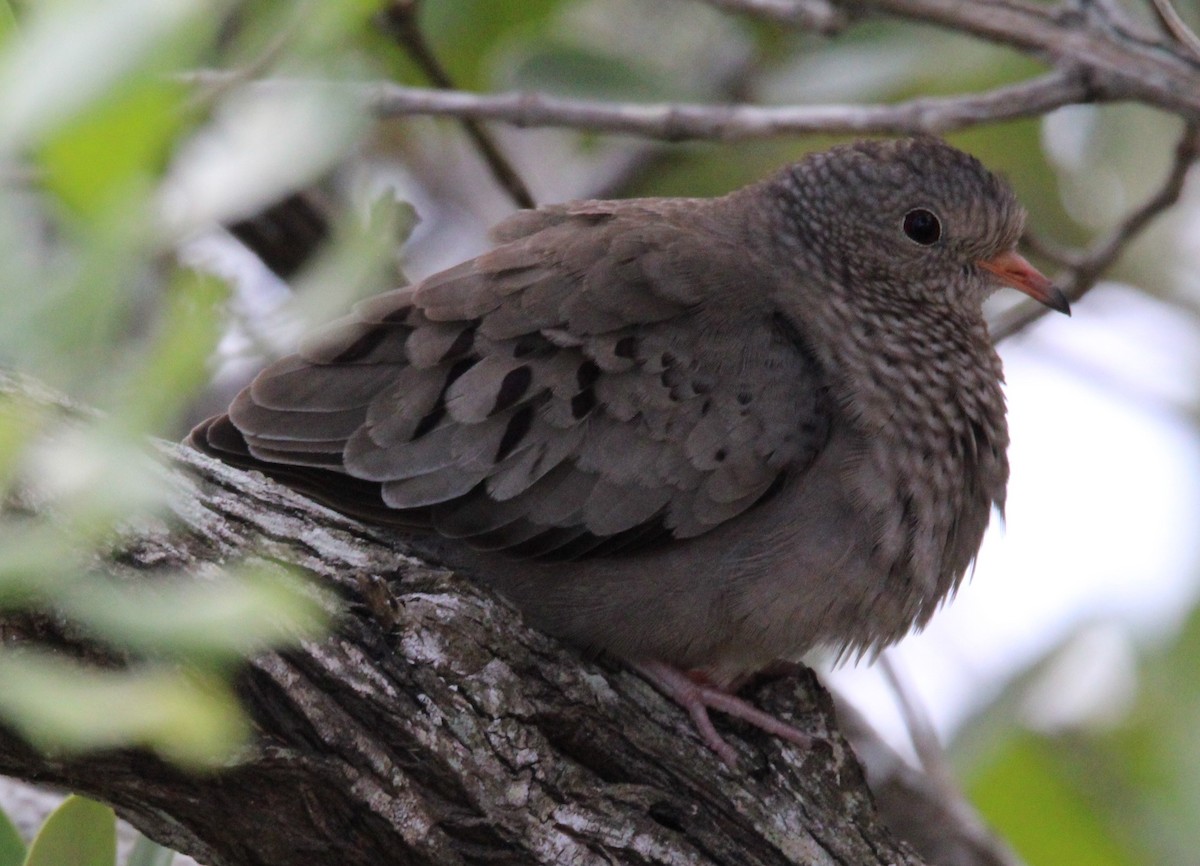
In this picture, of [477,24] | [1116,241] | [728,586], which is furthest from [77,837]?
[1116,241]

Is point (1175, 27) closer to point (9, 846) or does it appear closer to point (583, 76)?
point (583, 76)

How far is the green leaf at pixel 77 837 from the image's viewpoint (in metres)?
2.34

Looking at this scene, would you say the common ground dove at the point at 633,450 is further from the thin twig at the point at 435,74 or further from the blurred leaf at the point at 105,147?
the blurred leaf at the point at 105,147

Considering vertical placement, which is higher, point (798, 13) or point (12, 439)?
point (798, 13)

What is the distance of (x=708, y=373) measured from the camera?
3.16 meters

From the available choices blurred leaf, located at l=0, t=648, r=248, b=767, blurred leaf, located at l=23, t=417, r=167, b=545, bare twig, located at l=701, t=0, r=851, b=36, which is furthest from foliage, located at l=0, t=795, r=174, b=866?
bare twig, located at l=701, t=0, r=851, b=36

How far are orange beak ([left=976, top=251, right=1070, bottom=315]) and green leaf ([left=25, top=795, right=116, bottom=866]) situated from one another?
7.85 ft

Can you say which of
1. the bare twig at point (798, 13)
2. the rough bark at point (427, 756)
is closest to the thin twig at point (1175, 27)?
the bare twig at point (798, 13)

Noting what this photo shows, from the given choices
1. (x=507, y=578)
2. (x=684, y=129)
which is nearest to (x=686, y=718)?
(x=507, y=578)

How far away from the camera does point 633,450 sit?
314 centimetres

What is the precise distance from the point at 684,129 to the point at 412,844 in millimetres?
1941

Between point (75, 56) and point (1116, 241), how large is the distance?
3.46 meters

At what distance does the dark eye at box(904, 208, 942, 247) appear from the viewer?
3656 millimetres

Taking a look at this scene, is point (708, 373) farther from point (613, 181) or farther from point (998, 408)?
point (613, 181)
